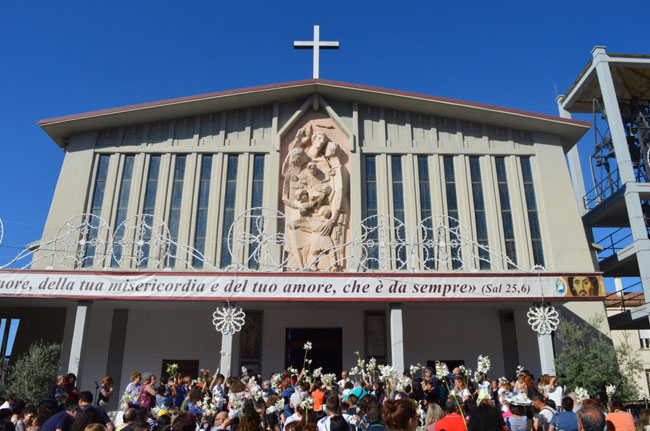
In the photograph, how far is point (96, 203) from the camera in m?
20.3

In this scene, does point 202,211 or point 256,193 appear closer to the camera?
point 202,211

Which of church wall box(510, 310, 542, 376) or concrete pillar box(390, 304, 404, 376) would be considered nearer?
concrete pillar box(390, 304, 404, 376)

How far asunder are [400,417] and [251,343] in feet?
48.9

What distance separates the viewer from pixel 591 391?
574 inches

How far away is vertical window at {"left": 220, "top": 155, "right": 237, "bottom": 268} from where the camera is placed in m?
19.7

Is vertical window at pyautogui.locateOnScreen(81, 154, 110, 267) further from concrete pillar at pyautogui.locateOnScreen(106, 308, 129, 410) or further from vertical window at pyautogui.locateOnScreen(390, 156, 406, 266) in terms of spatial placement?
vertical window at pyautogui.locateOnScreen(390, 156, 406, 266)

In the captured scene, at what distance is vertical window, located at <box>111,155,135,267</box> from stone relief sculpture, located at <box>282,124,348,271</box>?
619 cm

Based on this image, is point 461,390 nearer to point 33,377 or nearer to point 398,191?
point 33,377

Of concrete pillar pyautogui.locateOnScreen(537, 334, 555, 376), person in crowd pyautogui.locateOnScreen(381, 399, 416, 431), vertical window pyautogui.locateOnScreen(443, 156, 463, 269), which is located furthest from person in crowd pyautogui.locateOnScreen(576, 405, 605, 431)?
vertical window pyautogui.locateOnScreen(443, 156, 463, 269)

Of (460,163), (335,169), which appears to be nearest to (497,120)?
(460,163)

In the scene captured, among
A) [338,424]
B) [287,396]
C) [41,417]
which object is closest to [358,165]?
[287,396]

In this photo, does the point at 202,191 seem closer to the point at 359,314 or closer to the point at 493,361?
the point at 359,314

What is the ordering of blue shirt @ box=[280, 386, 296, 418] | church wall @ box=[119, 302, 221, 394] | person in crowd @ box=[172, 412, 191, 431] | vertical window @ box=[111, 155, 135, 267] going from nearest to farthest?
person in crowd @ box=[172, 412, 191, 431] → blue shirt @ box=[280, 386, 296, 418] → church wall @ box=[119, 302, 221, 394] → vertical window @ box=[111, 155, 135, 267]

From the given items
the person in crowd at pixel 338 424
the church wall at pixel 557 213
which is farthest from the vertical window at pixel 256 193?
the person in crowd at pixel 338 424
